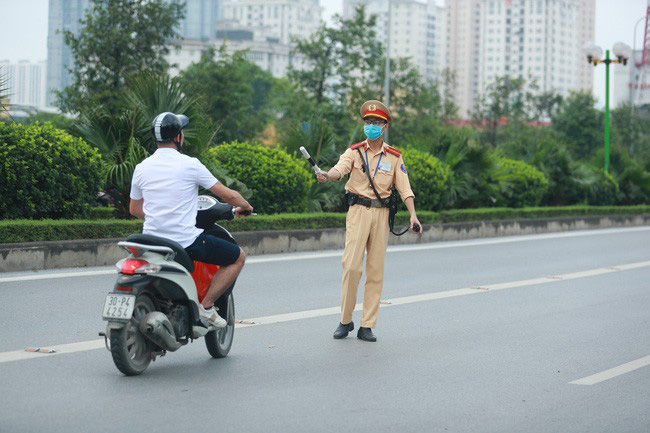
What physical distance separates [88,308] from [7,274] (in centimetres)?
262

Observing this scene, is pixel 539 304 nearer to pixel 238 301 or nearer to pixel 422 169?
pixel 238 301

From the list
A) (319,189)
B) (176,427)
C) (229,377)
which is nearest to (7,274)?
(229,377)

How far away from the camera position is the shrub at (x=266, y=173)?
1806 cm

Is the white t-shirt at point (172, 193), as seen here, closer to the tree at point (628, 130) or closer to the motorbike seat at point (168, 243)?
the motorbike seat at point (168, 243)

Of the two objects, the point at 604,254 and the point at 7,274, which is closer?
the point at 7,274

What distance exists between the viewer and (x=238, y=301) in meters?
10.9

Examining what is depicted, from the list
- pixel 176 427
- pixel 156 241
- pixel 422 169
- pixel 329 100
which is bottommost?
pixel 176 427

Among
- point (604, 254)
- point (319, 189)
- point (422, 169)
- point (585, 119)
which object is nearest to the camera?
point (604, 254)

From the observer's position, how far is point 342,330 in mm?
8938

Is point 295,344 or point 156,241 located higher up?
point 156,241

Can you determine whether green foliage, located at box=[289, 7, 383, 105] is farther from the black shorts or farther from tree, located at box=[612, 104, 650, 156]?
the black shorts

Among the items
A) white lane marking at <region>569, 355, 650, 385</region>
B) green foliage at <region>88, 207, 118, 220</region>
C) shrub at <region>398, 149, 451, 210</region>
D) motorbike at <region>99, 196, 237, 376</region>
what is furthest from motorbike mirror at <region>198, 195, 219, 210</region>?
shrub at <region>398, 149, 451, 210</region>

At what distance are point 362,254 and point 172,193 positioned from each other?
7.25ft

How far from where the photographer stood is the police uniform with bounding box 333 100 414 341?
874 cm
